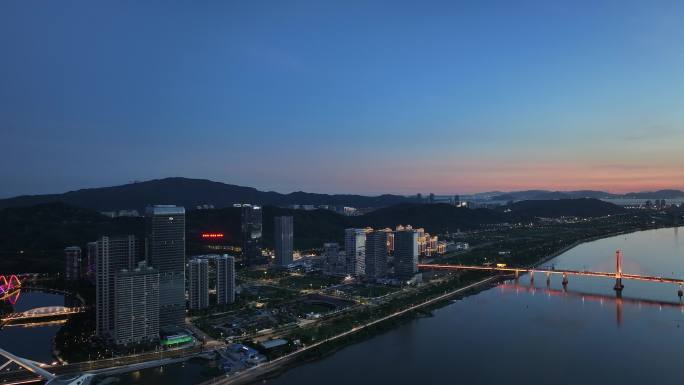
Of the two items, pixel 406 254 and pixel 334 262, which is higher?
pixel 406 254

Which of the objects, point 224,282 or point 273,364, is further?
point 224,282

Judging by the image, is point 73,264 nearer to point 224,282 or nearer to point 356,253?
point 224,282

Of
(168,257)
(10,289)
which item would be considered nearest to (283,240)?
(168,257)

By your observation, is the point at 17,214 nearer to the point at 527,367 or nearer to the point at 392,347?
the point at 392,347

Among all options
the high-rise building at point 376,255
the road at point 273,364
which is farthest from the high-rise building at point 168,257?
the high-rise building at point 376,255

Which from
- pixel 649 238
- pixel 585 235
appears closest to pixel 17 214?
pixel 585 235

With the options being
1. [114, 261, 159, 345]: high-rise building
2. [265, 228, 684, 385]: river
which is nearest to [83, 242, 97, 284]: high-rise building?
[114, 261, 159, 345]: high-rise building

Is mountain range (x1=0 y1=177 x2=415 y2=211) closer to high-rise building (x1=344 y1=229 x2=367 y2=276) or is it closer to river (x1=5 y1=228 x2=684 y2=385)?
high-rise building (x1=344 y1=229 x2=367 y2=276)
